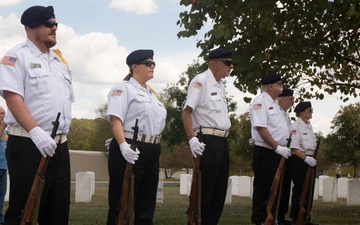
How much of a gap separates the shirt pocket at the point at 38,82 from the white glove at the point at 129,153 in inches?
46.1

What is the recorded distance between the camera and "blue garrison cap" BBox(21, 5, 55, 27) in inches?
203

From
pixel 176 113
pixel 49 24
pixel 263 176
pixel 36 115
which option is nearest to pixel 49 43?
pixel 49 24

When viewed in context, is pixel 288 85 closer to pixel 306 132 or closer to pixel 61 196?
pixel 306 132

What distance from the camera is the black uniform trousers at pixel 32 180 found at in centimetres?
495

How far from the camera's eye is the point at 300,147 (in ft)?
34.4

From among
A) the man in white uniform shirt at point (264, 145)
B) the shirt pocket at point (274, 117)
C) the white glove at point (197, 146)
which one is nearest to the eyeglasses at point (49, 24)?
the white glove at point (197, 146)

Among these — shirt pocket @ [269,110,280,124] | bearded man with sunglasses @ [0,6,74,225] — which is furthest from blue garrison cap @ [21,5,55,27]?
shirt pocket @ [269,110,280,124]

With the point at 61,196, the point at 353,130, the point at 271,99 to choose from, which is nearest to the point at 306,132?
the point at 271,99

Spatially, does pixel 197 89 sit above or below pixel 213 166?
above

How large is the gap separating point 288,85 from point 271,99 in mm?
8430

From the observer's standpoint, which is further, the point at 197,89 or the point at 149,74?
the point at 197,89

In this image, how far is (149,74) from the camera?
22.0ft

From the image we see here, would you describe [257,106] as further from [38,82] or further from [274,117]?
[38,82]

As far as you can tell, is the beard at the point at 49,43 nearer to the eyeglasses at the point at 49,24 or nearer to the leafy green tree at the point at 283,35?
the eyeglasses at the point at 49,24
